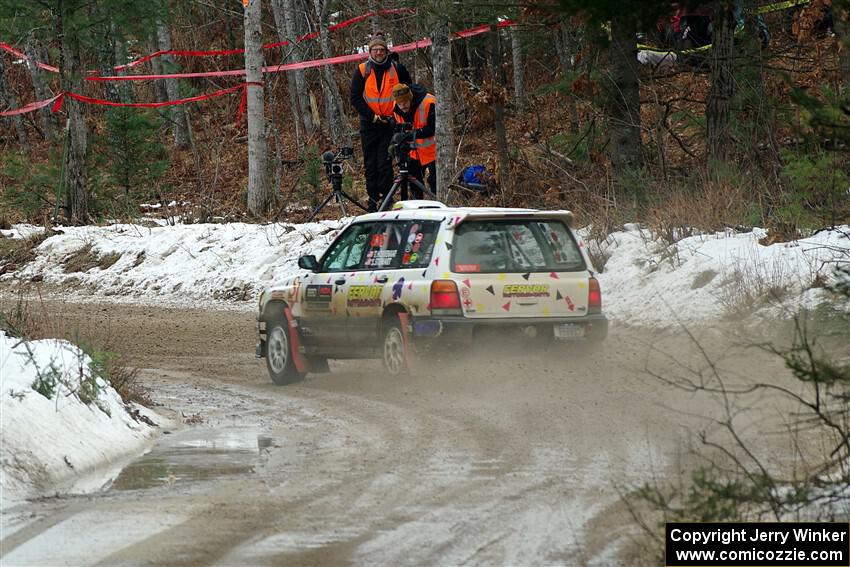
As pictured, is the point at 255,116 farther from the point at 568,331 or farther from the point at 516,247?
the point at 568,331

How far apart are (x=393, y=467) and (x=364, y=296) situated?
427 centimetres

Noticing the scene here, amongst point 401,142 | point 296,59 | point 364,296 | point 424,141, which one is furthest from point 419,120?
point 296,59

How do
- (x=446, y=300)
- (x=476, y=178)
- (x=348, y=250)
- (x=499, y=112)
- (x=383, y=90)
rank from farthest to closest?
(x=499, y=112) < (x=476, y=178) < (x=383, y=90) < (x=348, y=250) < (x=446, y=300)

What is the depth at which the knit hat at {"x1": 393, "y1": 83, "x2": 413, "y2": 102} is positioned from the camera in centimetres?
1925

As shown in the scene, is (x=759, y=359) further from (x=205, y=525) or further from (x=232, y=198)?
(x=232, y=198)

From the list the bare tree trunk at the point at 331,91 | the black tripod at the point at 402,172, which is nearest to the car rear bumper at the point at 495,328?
the black tripod at the point at 402,172

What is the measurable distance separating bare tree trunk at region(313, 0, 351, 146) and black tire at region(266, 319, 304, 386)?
64.1ft

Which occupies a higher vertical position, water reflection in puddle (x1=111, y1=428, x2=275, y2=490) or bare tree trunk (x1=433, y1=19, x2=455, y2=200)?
bare tree trunk (x1=433, y1=19, x2=455, y2=200)

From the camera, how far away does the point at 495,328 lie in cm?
1150

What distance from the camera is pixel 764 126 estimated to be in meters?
19.4

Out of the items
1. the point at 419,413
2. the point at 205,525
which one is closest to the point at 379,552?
the point at 205,525

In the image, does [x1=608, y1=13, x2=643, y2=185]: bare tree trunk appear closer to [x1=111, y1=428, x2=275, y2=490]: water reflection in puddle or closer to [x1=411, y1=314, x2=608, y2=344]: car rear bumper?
[x1=411, y1=314, x2=608, y2=344]: car rear bumper

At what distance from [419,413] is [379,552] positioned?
14.0 feet

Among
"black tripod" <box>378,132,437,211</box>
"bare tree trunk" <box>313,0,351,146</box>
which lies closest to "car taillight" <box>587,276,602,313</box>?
"black tripod" <box>378,132,437,211</box>
